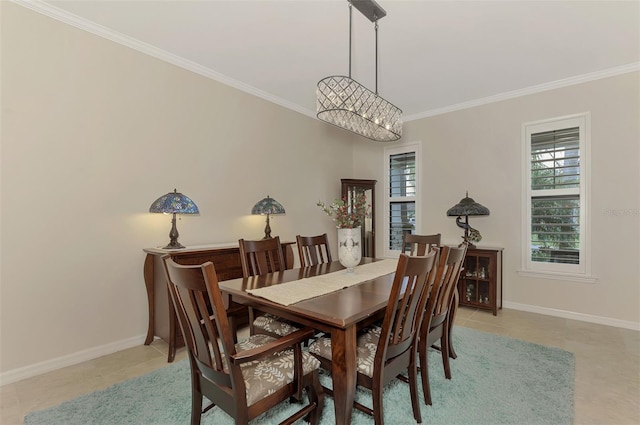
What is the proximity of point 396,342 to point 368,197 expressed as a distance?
3.65 m

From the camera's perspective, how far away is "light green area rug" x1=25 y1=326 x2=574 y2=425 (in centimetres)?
181

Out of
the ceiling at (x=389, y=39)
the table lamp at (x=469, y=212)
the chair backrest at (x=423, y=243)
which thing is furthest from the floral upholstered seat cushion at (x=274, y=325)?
the table lamp at (x=469, y=212)

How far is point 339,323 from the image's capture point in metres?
1.37

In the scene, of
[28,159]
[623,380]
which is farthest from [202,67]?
[623,380]

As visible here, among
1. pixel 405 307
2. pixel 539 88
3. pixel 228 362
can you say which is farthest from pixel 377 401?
pixel 539 88

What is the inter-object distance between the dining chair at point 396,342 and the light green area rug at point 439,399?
0.25 metres

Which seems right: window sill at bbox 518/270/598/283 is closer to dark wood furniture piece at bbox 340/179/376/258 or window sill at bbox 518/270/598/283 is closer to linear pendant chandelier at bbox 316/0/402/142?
dark wood furniture piece at bbox 340/179/376/258

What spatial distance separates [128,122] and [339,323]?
2.71 metres

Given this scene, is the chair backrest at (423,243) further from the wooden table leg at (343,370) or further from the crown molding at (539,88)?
the crown molding at (539,88)

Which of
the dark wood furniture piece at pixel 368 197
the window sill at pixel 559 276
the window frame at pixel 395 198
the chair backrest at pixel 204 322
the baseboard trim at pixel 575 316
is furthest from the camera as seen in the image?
the dark wood furniture piece at pixel 368 197

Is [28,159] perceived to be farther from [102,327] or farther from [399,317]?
[399,317]

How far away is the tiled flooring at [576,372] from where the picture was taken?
6.35 ft

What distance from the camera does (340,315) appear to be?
144cm

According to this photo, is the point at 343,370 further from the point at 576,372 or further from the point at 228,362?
the point at 576,372
